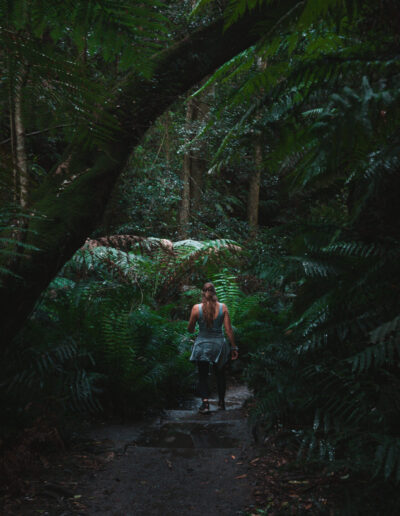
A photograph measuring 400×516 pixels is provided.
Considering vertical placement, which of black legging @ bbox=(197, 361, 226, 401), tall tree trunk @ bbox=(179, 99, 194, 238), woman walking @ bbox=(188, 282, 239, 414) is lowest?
black legging @ bbox=(197, 361, 226, 401)

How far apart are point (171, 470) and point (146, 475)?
0.65 ft

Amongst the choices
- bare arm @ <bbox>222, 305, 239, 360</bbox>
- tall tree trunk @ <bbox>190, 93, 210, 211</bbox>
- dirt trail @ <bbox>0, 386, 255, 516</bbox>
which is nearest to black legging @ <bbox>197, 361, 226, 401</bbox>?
bare arm @ <bbox>222, 305, 239, 360</bbox>

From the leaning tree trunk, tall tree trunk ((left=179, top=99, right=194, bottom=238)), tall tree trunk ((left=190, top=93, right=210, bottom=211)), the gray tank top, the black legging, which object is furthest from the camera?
tall tree trunk ((left=190, top=93, right=210, bottom=211))

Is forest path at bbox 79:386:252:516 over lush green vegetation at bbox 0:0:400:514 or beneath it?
beneath

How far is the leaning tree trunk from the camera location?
2.09m

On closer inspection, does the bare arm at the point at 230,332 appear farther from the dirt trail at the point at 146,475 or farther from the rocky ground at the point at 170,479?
the rocky ground at the point at 170,479

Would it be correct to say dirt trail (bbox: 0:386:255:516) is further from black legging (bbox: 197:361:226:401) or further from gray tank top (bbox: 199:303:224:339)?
gray tank top (bbox: 199:303:224:339)

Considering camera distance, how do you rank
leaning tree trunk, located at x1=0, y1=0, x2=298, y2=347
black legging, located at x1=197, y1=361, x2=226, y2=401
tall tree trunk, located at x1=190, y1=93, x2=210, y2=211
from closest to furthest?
leaning tree trunk, located at x1=0, y1=0, x2=298, y2=347
black legging, located at x1=197, y1=361, x2=226, y2=401
tall tree trunk, located at x1=190, y1=93, x2=210, y2=211

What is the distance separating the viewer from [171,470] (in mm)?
3090

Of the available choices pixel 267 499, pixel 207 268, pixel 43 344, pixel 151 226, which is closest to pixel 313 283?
pixel 267 499

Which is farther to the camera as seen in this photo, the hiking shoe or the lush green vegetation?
the hiking shoe

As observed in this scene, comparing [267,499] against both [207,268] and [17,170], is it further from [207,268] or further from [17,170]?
[207,268]

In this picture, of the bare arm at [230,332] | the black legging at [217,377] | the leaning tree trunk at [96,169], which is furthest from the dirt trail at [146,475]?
the bare arm at [230,332]

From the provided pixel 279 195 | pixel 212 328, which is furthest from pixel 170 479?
pixel 212 328
